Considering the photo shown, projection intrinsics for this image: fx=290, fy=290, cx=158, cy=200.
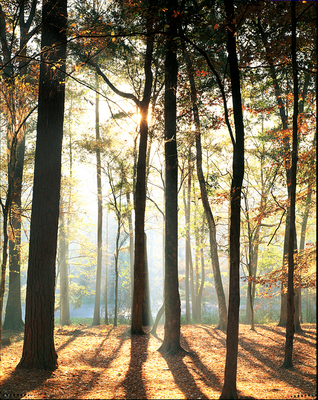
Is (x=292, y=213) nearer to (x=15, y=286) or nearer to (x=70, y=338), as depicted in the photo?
(x=70, y=338)

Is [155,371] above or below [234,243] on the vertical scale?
below

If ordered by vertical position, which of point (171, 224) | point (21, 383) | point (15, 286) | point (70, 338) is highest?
point (171, 224)

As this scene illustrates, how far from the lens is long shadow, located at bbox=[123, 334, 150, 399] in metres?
4.31

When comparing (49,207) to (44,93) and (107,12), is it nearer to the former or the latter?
(44,93)

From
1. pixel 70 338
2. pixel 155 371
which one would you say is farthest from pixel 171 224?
pixel 70 338

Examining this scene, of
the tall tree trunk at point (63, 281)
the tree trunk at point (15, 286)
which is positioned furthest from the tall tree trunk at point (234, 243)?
the tall tree trunk at point (63, 281)

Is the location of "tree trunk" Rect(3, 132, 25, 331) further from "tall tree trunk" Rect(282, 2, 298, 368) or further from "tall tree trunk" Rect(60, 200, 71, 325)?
"tall tree trunk" Rect(282, 2, 298, 368)

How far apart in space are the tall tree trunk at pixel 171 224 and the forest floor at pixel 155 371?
1.56 ft

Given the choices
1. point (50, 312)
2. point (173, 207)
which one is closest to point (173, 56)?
point (173, 207)

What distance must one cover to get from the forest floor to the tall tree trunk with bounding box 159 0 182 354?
48cm

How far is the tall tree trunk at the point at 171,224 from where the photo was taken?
22.0 feet

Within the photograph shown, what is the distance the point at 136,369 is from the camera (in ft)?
18.4

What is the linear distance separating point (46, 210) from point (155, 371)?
3.62m

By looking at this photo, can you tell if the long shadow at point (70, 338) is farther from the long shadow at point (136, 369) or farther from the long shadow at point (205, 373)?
the long shadow at point (205, 373)
